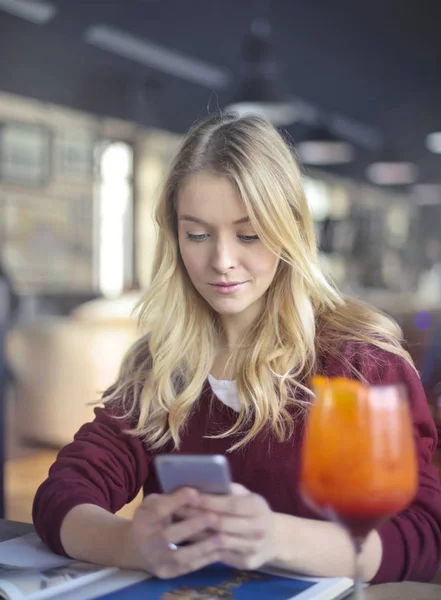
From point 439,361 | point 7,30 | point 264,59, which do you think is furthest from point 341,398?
point 7,30

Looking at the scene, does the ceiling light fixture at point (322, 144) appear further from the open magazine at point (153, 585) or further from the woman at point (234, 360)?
the open magazine at point (153, 585)

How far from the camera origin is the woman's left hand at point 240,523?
833 mm

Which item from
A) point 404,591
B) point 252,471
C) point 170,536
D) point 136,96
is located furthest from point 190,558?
point 136,96

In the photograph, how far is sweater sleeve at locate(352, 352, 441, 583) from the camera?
1.04 meters

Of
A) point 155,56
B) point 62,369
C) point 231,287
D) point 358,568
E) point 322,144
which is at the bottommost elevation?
point 62,369

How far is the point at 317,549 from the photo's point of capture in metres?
0.97

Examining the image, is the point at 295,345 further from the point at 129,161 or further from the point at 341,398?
the point at 129,161

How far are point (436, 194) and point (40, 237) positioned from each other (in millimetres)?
9824

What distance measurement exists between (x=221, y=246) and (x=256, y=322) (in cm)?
26

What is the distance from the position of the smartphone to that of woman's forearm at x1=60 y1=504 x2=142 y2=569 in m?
0.18

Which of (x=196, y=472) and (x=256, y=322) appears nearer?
(x=196, y=472)

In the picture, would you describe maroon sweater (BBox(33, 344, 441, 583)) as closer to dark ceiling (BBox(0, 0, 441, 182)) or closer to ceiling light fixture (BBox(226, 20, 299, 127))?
ceiling light fixture (BBox(226, 20, 299, 127))

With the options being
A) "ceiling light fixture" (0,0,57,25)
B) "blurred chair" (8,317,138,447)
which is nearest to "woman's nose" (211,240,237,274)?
"blurred chair" (8,317,138,447)

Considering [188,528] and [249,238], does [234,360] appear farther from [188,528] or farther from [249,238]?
[188,528]
